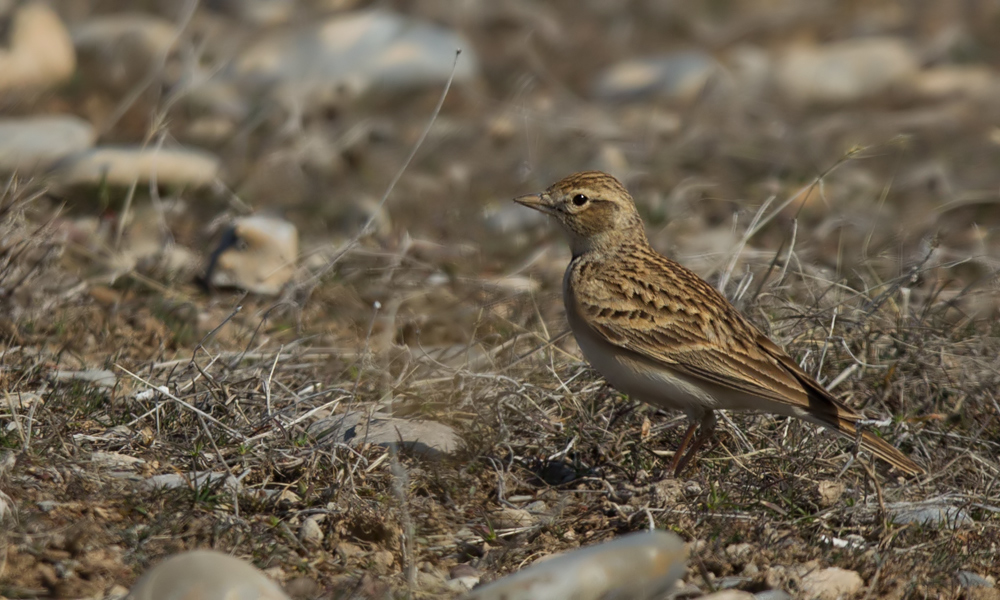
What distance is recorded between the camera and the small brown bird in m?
4.53

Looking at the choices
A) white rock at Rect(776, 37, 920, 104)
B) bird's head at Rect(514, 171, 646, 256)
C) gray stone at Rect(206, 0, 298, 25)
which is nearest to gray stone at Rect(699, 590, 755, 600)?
bird's head at Rect(514, 171, 646, 256)

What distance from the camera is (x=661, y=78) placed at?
1157cm

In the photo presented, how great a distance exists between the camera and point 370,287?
274 inches

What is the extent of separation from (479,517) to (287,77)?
24.0 feet

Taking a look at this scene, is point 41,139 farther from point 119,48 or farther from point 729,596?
point 729,596

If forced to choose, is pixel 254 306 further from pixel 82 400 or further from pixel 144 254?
pixel 82 400

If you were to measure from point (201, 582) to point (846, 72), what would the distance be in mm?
10369

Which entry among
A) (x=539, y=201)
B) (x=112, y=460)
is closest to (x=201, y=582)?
(x=112, y=460)

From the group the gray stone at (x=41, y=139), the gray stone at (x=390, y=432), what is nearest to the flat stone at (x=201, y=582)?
the gray stone at (x=390, y=432)

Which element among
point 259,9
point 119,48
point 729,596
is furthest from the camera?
point 259,9

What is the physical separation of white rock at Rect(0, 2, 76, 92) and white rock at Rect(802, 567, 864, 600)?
826cm

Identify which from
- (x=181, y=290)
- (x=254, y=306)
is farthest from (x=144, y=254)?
(x=254, y=306)

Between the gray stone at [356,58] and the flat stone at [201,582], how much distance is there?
7667 mm

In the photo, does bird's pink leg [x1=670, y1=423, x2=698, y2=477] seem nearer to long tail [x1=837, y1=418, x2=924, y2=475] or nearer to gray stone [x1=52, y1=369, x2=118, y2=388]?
long tail [x1=837, y1=418, x2=924, y2=475]
